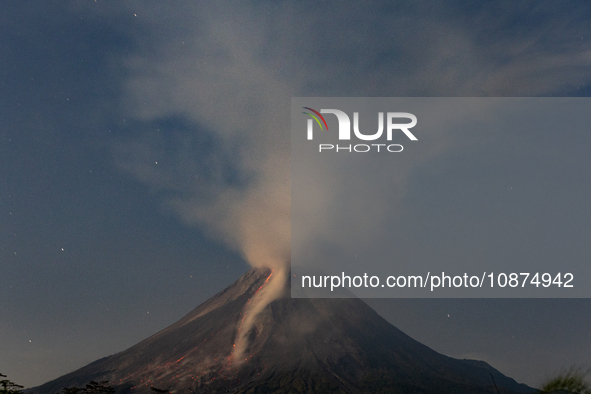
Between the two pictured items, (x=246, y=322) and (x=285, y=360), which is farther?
(x=246, y=322)

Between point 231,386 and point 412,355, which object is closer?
point 231,386

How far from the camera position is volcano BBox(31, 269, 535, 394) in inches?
5561

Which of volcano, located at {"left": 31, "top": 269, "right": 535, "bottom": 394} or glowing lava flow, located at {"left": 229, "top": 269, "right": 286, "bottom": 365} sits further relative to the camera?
glowing lava flow, located at {"left": 229, "top": 269, "right": 286, "bottom": 365}

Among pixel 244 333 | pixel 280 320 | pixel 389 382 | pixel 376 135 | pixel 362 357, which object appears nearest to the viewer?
pixel 376 135

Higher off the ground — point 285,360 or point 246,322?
point 246,322

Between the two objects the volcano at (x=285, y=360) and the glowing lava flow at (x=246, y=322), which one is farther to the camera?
the glowing lava flow at (x=246, y=322)

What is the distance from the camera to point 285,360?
15775 centimetres

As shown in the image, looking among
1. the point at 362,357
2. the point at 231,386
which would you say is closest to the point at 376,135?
the point at 231,386

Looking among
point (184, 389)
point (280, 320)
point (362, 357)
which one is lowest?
point (184, 389)

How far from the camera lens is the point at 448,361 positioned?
189 metres

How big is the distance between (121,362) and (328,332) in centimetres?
8496

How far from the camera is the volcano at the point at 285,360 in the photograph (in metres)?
141

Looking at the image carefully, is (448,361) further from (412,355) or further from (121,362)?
(121,362)

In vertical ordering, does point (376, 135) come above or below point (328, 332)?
above
